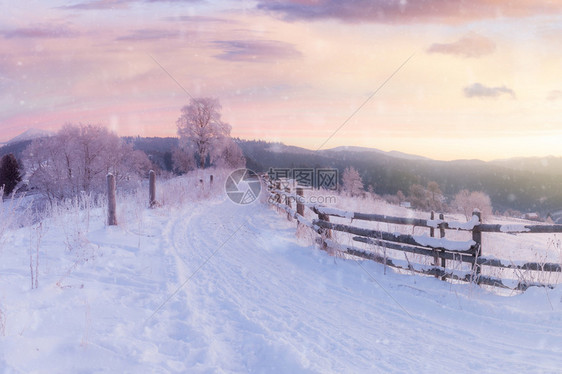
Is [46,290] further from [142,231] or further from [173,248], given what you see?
[142,231]

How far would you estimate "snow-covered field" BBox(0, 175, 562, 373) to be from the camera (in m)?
3.14

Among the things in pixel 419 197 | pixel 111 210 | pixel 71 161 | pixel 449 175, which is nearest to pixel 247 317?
pixel 111 210

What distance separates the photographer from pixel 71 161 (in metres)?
29.6

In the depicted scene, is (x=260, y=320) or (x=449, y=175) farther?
(x=449, y=175)

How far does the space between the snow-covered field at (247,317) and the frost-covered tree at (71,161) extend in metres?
25.9

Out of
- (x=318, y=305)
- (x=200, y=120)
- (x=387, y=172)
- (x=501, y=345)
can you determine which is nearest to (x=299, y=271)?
(x=318, y=305)

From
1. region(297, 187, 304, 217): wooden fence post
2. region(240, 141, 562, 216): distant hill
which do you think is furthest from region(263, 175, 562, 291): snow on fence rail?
region(240, 141, 562, 216): distant hill

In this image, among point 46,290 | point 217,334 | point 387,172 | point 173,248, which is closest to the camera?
point 217,334

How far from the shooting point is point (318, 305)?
477 cm

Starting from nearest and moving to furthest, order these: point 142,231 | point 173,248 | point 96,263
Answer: point 96,263 < point 173,248 < point 142,231

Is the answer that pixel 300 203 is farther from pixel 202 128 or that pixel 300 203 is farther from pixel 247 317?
pixel 202 128

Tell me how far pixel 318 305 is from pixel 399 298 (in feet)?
4.34

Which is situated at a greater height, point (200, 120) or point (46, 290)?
point (200, 120)

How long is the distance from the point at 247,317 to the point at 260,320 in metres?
0.17
